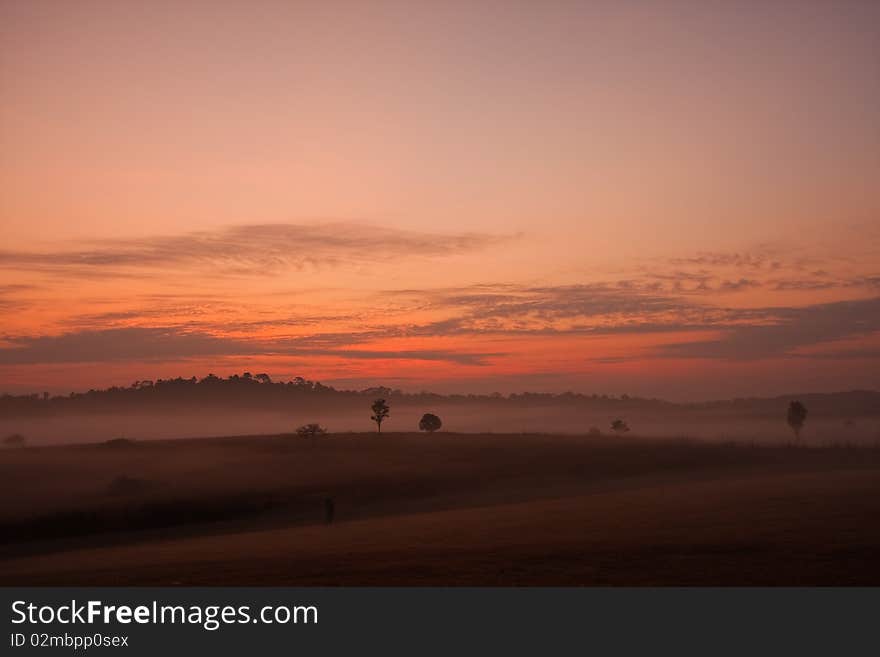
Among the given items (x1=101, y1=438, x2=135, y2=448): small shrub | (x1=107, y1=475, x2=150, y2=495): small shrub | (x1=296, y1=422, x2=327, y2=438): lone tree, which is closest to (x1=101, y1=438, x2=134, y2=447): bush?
(x1=101, y1=438, x2=135, y2=448): small shrub

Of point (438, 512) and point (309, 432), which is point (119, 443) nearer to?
point (309, 432)

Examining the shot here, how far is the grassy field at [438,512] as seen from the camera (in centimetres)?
2091

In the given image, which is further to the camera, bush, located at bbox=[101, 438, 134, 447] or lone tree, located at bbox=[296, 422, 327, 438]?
lone tree, located at bbox=[296, 422, 327, 438]

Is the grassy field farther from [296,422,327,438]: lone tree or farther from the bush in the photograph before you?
[296,422,327,438]: lone tree

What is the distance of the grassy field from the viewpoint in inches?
823

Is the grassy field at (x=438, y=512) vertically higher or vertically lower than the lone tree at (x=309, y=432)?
lower

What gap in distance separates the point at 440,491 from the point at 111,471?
34285mm

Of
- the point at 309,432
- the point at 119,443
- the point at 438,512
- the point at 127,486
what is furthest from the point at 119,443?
the point at 438,512

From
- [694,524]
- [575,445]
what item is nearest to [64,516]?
[694,524]

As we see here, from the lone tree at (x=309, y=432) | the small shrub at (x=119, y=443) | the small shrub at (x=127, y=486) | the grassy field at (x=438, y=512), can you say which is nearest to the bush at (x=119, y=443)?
the small shrub at (x=119, y=443)

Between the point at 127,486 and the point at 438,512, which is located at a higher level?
the point at 127,486

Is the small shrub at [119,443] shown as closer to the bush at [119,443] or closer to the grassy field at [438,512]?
the bush at [119,443]

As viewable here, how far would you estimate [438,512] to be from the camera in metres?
45.7
